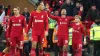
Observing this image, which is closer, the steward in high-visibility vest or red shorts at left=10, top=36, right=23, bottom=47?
red shorts at left=10, top=36, right=23, bottom=47

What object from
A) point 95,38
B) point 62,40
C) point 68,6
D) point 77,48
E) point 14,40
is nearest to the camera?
point 14,40

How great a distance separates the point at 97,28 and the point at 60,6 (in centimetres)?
485

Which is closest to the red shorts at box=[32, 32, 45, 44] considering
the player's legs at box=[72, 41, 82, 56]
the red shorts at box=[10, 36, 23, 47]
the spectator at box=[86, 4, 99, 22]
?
the red shorts at box=[10, 36, 23, 47]

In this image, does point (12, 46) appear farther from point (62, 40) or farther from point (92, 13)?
point (92, 13)

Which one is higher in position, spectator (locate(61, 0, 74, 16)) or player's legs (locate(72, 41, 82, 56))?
spectator (locate(61, 0, 74, 16))

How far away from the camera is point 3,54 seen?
16922 mm

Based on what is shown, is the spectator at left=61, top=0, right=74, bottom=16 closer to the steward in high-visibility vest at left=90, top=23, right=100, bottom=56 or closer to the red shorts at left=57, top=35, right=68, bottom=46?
the steward in high-visibility vest at left=90, top=23, right=100, bottom=56

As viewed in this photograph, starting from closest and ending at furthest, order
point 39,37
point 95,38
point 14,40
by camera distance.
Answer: point 39,37, point 14,40, point 95,38

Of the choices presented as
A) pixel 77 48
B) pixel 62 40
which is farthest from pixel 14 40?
pixel 77 48

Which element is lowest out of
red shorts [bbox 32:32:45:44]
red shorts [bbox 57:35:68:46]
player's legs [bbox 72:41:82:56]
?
player's legs [bbox 72:41:82:56]

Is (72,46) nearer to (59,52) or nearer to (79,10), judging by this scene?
(59,52)

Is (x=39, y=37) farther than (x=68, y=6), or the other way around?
(x=68, y=6)

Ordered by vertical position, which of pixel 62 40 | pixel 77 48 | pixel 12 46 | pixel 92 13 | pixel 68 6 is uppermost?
pixel 68 6

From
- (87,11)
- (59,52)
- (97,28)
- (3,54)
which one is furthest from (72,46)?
(87,11)
